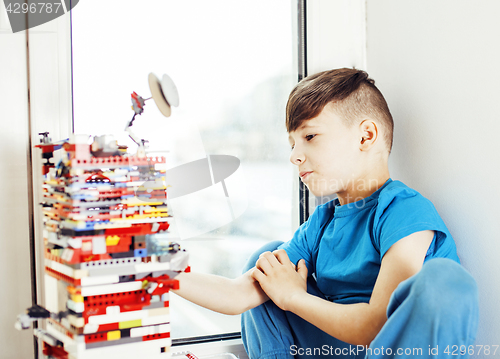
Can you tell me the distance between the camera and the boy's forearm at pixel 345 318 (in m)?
0.70

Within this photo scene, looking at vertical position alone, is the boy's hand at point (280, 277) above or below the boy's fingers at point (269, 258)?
below

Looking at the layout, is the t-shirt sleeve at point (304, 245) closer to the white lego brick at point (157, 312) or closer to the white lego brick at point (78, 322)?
the white lego brick at point (157, 312)

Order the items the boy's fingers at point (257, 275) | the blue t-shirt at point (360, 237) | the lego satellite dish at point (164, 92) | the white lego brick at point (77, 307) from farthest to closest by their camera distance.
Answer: the boy's fingers at point (257, 275) → the blue t-shirt at point (360, 237) → the lego satellite dish at point (164, 92) → the white lego brick at point (77, 307)

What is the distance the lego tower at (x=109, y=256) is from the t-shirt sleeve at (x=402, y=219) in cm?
40

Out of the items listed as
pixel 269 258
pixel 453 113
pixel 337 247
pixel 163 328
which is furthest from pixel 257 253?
pixel 453 113

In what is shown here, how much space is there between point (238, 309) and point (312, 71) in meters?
0.70

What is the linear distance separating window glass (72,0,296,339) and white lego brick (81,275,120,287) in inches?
18.6

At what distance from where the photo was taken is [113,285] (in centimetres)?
58

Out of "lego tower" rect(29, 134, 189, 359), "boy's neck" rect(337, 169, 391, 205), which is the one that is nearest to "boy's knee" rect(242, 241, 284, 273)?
"boy's neck" rect(337, 169, 391, 205)

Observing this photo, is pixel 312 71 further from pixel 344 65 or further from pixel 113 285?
pixel 113 285

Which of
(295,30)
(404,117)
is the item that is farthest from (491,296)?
(295,30)

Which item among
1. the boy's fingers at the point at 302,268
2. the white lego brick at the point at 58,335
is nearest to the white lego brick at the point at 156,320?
the white lego brick at the point at 58,335

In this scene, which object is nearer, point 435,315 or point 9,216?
point 435,315

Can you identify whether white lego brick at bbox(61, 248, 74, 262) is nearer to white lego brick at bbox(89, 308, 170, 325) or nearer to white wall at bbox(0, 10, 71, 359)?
white lego brick at bbox(89, 308, 170, 325)
